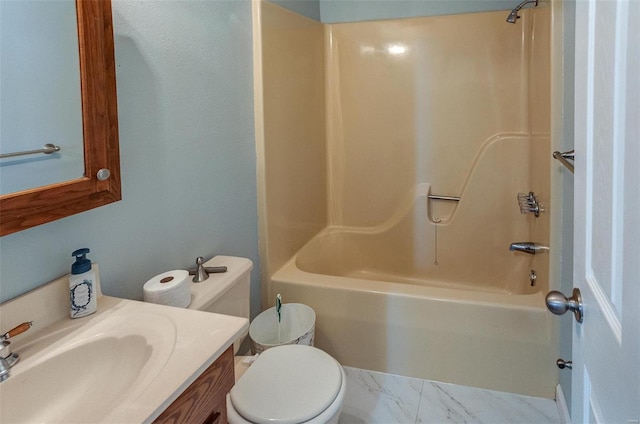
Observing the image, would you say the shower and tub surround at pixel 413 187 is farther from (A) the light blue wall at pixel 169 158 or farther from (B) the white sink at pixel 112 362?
(B) the white sink at pixel 112 362

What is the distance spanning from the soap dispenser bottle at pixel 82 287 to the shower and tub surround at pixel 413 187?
112 centimetres

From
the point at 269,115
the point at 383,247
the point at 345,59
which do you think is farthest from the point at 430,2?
the point at 383,247

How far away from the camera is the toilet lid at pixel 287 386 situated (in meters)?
1.33

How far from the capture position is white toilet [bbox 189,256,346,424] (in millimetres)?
1336

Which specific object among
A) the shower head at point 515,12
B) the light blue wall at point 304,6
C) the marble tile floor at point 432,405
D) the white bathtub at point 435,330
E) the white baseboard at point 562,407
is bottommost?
the marble tile floor at point 432,405

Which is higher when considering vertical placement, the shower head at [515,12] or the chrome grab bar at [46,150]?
the shower head at [515,12]

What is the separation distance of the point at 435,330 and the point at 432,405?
0.32 meters

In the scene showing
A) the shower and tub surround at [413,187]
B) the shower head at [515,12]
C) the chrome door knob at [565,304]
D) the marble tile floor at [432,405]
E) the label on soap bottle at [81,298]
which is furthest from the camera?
the shower head at [515,12]

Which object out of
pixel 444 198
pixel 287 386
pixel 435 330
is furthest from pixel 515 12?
pixel 287 386

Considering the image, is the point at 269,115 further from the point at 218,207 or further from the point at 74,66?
the point at 74,66

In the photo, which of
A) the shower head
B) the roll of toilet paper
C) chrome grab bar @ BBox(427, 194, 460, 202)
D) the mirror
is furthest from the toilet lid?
the shower head

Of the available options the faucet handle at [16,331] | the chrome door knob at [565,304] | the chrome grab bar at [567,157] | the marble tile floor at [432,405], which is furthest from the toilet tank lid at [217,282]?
the chrome grab bar at [567,157]

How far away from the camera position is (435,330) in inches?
81.7

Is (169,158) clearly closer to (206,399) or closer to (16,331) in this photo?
(16,331)
